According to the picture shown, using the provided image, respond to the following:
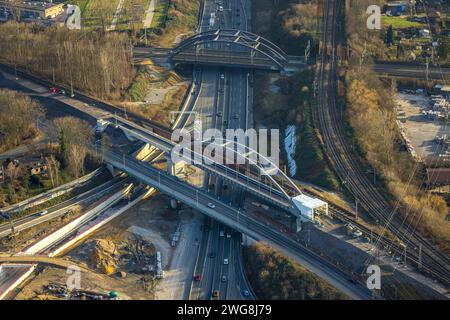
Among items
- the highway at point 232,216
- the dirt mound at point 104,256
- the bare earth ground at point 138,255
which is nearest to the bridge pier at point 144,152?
the highway at point 232,216

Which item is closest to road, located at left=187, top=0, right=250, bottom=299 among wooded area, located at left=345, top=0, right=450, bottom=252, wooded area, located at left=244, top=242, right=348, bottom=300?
wooded area, located at left=244, top=242, right=348, bottom=300

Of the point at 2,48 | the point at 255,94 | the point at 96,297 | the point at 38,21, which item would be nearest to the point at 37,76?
the point at 2,48

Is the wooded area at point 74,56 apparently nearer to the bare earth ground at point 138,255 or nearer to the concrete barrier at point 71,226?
the concrete barrier at point 71,226

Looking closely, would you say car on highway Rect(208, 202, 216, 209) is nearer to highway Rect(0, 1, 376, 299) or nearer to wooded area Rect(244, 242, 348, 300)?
highway Rect(0, 1, 376, 299)

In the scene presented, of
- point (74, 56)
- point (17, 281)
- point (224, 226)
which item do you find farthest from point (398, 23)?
point (17, 281)

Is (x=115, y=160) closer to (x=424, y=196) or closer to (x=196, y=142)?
(x=196, y=142)

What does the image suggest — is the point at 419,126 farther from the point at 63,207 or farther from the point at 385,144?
the point at 63,207
